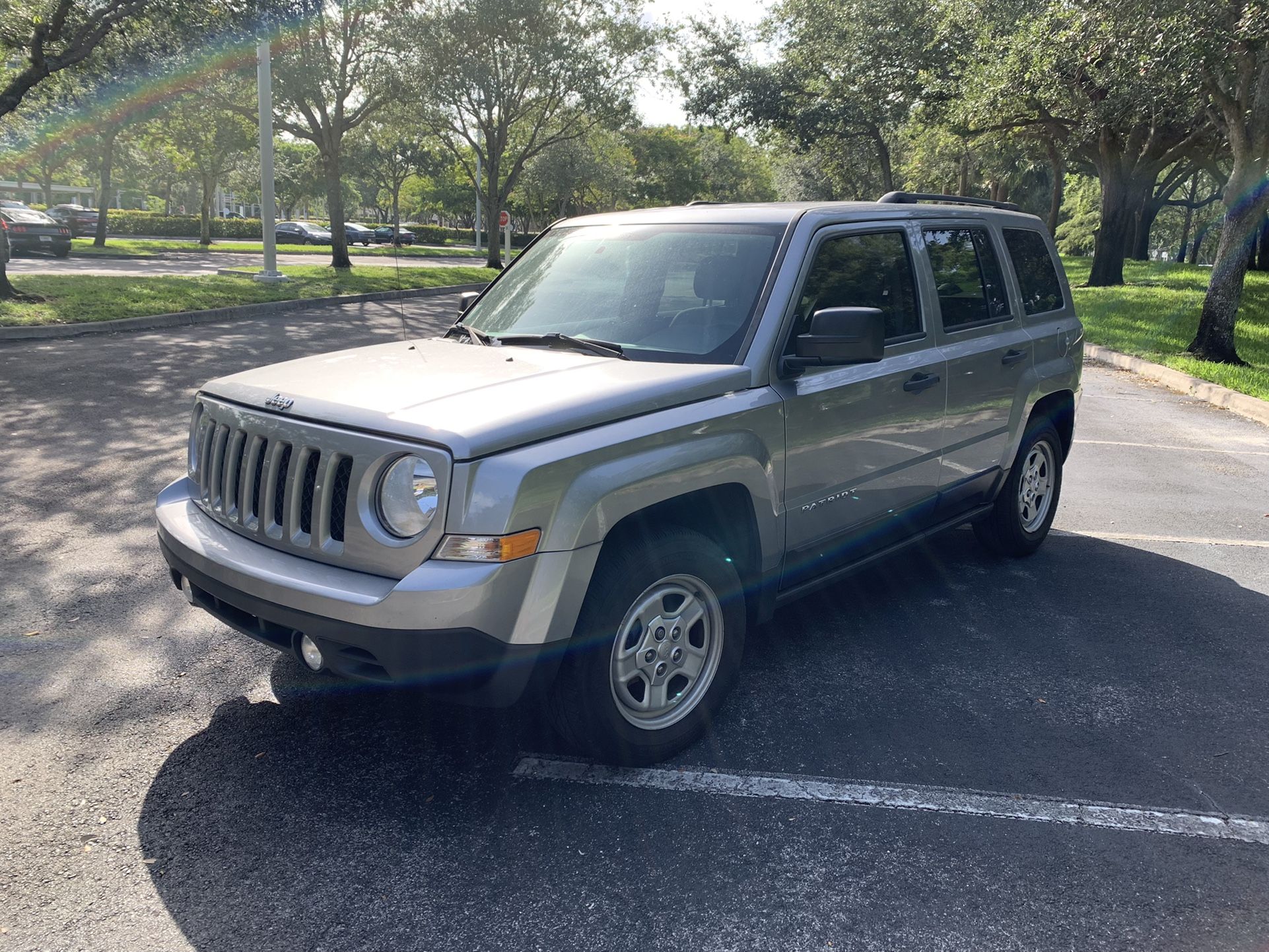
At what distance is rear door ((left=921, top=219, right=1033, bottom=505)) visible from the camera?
4.72 m

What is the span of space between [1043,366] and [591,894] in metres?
4.06

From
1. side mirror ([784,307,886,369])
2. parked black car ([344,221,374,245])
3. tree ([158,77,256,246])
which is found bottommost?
side mirror ([784,307,886,369])

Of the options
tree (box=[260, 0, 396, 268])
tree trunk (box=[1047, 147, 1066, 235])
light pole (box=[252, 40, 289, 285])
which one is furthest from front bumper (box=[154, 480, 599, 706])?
tree trunk (box=[1047, 147, 1066, 235])

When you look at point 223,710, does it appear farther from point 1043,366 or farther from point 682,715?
point 1043,366

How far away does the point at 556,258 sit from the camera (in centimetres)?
461

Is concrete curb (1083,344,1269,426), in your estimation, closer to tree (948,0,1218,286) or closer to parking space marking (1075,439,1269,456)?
parking space marking (1075,439,1269,456)

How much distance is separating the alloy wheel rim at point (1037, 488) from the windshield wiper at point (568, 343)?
2.96 m

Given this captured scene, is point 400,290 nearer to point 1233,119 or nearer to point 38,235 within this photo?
point 1233,119

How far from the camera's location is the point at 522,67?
29.4 meters

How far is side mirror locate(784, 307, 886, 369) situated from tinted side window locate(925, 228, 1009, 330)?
1245mm

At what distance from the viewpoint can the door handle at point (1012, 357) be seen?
16.7ft

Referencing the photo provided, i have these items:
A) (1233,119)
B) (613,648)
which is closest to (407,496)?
(613,648)

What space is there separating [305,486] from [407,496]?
43cm

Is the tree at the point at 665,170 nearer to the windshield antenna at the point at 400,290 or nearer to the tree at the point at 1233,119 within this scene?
the windshield antenna at the point at 400,290
